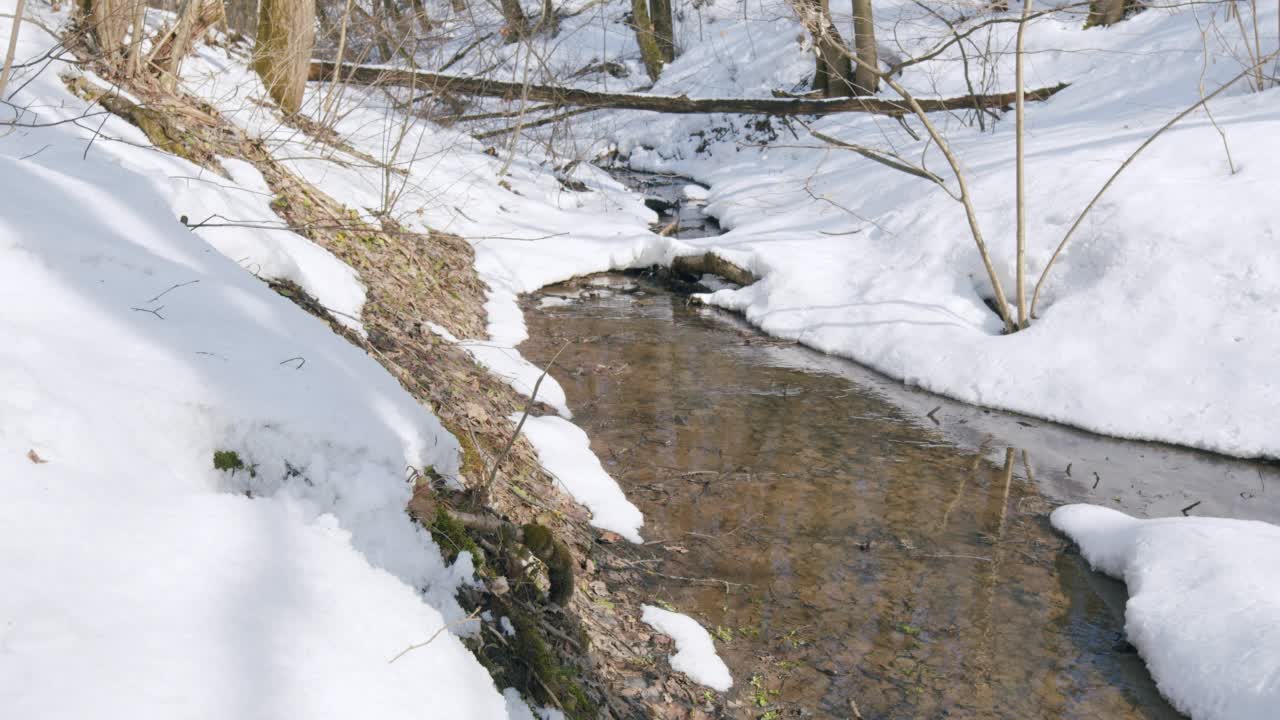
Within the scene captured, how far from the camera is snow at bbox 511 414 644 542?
435cm

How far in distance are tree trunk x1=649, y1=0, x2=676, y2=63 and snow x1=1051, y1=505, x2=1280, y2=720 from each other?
1795 centimetres

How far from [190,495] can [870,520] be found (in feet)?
12.1

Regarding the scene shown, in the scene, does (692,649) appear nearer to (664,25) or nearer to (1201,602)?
(1201,602)

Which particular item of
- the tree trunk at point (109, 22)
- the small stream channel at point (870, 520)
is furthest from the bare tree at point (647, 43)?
the tree trunk at point (109, 22)

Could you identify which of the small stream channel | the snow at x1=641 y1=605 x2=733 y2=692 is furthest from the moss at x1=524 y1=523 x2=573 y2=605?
the small stream channel

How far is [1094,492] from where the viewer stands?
5199 mm

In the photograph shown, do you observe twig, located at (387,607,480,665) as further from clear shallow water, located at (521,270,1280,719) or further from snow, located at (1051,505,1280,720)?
snow, located at (1051,505,1280,720)

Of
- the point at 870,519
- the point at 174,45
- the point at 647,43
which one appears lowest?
the point at 870,519

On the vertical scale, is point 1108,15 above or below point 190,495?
above

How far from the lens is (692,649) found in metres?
3.46

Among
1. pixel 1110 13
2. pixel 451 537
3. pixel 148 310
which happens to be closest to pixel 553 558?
pixel 451 537

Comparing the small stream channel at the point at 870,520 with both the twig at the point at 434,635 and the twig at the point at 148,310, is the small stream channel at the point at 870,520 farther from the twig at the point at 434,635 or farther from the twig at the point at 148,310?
the twig at the point at 148,310

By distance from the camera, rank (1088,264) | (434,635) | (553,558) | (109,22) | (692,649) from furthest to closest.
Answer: (1088,264) → (109,22) → (692,649) → (553,558) → (434,635)

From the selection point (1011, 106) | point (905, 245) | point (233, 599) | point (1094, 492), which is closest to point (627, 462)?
point (1094, 492)
